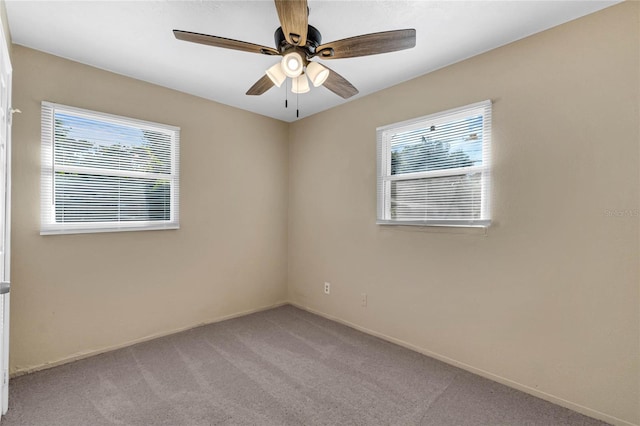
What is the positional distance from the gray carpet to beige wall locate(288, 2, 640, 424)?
0.84 ft

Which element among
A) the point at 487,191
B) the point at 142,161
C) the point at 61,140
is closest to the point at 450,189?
the point at 487,191

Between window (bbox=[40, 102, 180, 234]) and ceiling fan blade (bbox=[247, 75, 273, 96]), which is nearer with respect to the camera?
ceiling fan blade (bbox=[247, 75, 273, 96])

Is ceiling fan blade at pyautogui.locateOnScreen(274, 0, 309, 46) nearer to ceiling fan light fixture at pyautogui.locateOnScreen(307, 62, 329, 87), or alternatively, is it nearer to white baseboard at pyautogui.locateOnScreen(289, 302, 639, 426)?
ceiling fan light fixture at pyautogui.locateOnScreen(307, 62, 329, 87)

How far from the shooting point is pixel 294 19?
139 cm

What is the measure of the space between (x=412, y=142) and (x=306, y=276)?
2061 millimetres

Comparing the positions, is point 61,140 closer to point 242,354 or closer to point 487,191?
point 242,354

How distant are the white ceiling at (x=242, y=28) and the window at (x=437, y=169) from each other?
491 millimetres

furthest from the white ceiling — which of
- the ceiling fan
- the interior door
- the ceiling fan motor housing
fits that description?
the interior door

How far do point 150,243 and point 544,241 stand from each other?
3275 mm

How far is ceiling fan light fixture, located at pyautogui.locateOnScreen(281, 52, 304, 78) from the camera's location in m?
1.67

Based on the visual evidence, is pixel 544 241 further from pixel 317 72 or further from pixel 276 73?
pixel 276 73

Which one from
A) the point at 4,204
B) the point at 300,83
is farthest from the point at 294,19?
the point at 4,204

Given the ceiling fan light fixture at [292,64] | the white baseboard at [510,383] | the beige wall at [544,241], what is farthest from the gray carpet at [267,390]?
the ceiling fan light fixture at [292,64]

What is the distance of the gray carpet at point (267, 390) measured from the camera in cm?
183
